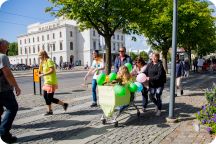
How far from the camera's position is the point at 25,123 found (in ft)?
24.3

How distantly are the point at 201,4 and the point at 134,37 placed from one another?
15929 mm

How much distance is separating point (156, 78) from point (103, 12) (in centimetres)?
676

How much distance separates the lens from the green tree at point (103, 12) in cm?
1337

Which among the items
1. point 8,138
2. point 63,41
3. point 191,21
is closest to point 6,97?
point 8,138

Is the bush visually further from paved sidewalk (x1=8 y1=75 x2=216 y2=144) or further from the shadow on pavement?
the shadow on pavement

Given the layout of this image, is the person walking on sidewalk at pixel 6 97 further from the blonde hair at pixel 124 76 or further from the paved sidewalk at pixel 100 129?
the blonde hair at pixel 124 76

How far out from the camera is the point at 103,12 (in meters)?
13.7

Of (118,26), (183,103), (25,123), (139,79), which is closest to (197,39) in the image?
(118,26)

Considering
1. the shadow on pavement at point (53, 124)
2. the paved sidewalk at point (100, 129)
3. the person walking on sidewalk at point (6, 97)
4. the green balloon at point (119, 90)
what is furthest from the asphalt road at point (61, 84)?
the person walking on sidewalk at point (6, 97)

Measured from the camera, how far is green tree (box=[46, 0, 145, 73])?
43.9 ft

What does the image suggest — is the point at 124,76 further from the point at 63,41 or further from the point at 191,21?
the point at 63,41

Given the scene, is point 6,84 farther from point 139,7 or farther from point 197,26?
point 197,26

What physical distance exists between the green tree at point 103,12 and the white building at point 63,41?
240 ft

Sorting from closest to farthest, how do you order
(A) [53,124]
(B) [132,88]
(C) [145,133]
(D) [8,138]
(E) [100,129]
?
(D) [8,138] → (C) [145,133] → (E) [100,129] → (B) [132,88] → (A) [53,124]
